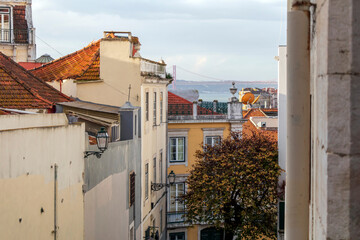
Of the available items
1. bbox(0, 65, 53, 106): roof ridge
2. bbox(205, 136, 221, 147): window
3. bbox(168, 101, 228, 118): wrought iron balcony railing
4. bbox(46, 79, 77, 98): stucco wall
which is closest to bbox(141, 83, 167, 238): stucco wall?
bbox(46, 79, 77, 98): stucco wall

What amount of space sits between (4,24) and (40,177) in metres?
27.4

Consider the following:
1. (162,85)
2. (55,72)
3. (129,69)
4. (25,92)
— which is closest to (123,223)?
(25,92)

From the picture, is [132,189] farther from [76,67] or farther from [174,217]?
[174,217]

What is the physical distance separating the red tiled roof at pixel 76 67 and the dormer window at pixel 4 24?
878 centimetres

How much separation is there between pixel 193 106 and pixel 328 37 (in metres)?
33.2

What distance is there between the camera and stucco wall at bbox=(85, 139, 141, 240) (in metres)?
14.4

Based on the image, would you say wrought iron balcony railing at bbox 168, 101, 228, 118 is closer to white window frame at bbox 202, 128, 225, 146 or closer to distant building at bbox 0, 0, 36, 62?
white window frame at bbox 202, 128, 225, 146

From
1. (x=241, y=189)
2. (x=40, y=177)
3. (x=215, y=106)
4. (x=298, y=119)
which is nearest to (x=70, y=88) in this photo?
(x=241, y=189)

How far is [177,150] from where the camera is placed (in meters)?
35.4

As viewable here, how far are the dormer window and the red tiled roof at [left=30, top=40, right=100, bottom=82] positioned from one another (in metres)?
8.78

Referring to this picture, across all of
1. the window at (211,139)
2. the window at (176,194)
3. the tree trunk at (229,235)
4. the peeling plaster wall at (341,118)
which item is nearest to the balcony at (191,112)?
the window at (211,139)

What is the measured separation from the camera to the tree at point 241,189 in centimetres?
2803

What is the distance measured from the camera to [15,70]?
1912 cm

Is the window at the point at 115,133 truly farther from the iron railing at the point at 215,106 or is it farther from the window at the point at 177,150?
the iron railing at the point at 215,106
